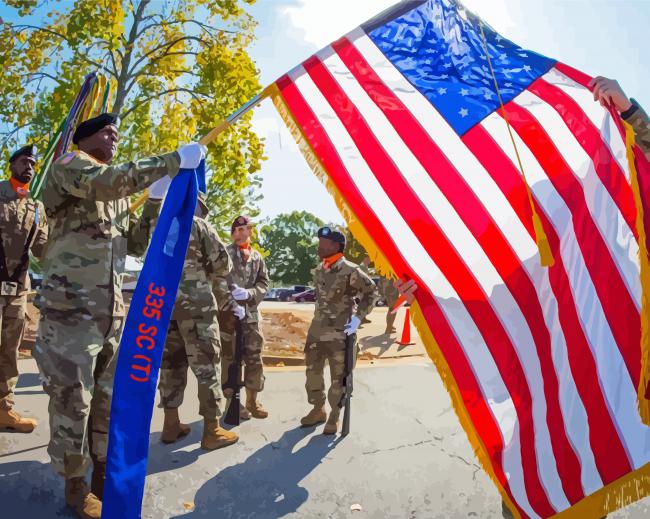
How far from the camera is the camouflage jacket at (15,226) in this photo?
4.30 meters

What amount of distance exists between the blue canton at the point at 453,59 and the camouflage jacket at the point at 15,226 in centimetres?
341

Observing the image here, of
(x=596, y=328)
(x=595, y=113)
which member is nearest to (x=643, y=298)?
(x=596, y=328)

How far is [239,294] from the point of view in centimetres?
519

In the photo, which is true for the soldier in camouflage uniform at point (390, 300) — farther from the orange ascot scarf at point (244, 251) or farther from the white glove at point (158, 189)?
the white glove at point (158, 189)

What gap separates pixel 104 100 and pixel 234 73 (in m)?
6.81

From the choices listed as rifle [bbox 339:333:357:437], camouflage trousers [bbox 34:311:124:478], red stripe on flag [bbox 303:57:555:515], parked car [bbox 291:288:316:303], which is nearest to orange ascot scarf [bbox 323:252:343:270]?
rifle [bbox 339:333:357:437]

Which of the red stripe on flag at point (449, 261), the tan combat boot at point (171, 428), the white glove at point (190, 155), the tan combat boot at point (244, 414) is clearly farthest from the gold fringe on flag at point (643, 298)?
the tan combat boot at point (244, 414)

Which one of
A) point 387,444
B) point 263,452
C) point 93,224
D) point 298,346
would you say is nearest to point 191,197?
point 93,224

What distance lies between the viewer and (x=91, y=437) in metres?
3.20

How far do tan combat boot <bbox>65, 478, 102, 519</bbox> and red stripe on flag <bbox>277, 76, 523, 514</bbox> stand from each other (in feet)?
7.46

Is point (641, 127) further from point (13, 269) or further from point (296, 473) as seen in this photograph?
point (13, 269)

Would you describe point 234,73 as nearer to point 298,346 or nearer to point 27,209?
point 298,346

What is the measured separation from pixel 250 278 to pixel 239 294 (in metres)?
0.44

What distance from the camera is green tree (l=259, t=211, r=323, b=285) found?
71.8 m
